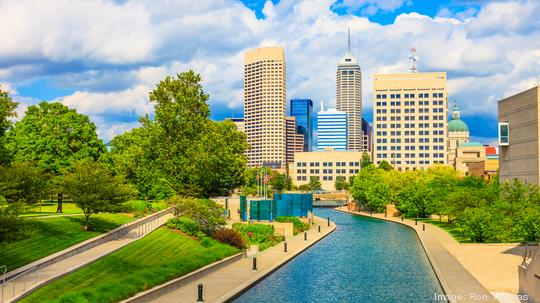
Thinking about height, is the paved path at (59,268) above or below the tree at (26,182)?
below

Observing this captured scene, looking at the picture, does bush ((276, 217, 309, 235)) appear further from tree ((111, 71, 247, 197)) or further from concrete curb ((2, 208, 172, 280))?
concrete curb ((2, 208, 172, 280))

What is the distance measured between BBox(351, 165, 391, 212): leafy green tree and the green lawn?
242ft

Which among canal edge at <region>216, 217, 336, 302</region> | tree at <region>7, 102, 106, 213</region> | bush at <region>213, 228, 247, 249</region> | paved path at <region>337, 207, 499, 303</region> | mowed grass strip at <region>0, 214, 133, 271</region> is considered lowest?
canal edge at <region>216, 217, 336, 302</region>

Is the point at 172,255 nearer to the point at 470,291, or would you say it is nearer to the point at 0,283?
the point at 0,283

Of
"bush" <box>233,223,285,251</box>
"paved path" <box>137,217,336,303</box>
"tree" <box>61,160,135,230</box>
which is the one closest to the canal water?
"paved path" <box>137,217,336,303</box>

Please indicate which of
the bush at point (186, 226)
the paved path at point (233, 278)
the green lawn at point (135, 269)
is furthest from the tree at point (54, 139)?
the paved path at point (233, 278)

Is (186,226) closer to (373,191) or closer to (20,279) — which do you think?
(20,279)

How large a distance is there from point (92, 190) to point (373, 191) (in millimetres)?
83660

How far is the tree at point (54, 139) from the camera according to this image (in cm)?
5888

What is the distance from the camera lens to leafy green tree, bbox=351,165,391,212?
392 feet

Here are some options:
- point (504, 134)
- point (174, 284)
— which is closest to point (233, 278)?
point (174, 284)

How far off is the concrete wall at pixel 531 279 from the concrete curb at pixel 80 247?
87.0 feet

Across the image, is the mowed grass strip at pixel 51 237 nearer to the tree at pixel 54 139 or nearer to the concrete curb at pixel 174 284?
the concrete curb at pixel 174 284

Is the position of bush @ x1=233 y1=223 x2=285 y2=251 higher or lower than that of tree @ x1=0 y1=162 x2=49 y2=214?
lower
